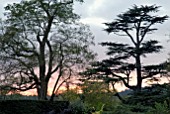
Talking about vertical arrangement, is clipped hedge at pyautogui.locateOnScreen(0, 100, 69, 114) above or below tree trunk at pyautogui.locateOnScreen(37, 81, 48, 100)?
above

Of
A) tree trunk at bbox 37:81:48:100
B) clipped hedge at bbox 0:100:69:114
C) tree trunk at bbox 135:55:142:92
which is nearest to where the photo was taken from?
clipped hedge at bbox 0:100:69:114

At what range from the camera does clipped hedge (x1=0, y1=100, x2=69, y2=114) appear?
17375 millimetres

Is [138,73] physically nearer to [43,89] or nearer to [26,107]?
[43,89]

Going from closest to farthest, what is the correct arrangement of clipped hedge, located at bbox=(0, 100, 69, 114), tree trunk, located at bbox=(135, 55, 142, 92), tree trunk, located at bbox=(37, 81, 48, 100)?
clipped hedge, located at bbox=(0, 100, 69, 114) → tree trunk, located at bbox=(37, 81, 48, 100) → tree trunk, located at bbox=(135, 55, 142, 92)

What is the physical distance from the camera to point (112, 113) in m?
21.8

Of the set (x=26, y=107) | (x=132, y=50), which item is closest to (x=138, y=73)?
(x=132, y=50)

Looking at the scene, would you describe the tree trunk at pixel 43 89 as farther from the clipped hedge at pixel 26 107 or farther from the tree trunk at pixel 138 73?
the clipped hedge at pixel 26 107

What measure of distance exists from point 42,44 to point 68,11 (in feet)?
13.2

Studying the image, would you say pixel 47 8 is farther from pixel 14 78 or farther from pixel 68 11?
pixel 14 78

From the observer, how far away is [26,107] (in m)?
18.2

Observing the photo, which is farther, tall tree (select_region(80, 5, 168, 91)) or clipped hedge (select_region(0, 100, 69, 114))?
tall tree (select_region(80, 5, 168, 91))

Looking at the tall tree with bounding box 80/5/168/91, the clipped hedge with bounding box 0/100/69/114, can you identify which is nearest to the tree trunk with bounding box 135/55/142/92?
the tall tree with bounding box 80/5/168/91

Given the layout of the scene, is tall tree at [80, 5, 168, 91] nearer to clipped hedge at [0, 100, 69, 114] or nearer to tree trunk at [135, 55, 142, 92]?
tree trunk at [135, 55, 142, 92]

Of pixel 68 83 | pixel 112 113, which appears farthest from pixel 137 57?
pixel 112 113
